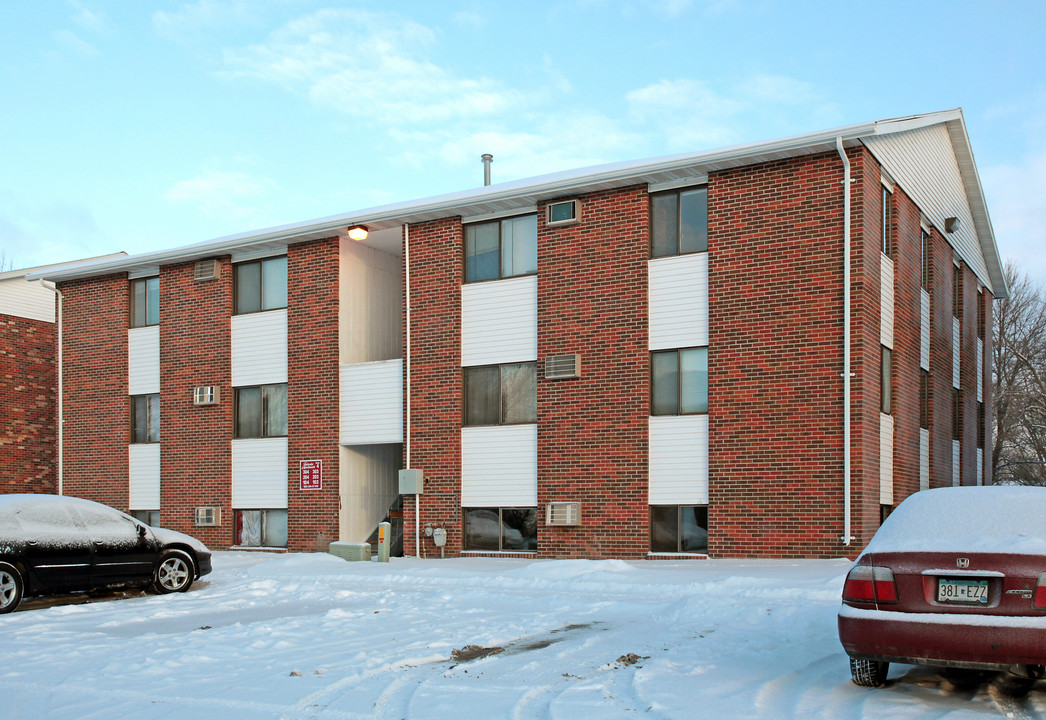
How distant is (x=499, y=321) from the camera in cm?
1902

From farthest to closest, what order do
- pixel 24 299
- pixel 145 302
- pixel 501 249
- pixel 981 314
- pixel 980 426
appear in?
pixel 24 299
pixel 981 314
pixel 980 426
pixel 145 302
pixel 501 249

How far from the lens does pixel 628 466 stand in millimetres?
17375

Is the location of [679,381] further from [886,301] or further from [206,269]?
[206,269]

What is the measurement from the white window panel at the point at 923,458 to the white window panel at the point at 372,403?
10489 millimetres

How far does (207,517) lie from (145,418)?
327cm

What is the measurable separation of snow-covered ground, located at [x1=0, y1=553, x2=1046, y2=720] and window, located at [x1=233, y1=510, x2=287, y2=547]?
24.7 feet

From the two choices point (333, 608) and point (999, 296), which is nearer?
point (333, 608)

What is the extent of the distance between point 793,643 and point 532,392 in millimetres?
10624

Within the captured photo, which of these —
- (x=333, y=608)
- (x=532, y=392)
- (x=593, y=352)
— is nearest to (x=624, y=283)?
(x=593, y=352)

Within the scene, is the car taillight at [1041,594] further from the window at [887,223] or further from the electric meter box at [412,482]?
the electric meter box at [412,482]

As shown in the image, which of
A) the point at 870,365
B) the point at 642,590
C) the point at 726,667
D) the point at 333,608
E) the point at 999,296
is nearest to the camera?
the point at 726,667

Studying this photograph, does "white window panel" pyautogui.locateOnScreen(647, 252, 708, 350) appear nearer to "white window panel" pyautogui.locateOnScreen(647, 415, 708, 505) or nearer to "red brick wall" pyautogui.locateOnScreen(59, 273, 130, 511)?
"white window panel" pyautogui.locateOnScreen(647, 415, 708, 505)

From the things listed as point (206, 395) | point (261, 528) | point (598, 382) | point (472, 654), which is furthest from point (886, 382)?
point (206, 395)

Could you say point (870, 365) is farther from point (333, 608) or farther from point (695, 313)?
point (333, 608)
